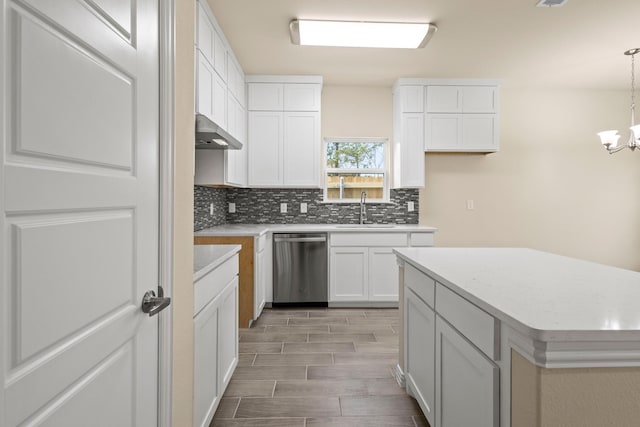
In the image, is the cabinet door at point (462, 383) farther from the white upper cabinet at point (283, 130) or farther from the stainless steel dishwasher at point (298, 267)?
the white upper cabinet at point (283, 130)

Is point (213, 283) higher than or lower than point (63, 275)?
lower

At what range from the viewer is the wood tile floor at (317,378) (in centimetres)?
210

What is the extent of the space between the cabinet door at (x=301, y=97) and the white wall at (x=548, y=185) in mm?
1604

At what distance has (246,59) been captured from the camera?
3.93 meters

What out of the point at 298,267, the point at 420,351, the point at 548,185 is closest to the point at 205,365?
the point at 420,351

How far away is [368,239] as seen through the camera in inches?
167

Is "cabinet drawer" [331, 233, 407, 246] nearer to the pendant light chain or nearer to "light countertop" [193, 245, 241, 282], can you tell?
"light countertop" [193, 245, 241, 282]

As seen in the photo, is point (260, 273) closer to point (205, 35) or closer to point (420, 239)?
point (420, 239)

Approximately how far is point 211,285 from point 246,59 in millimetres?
2801

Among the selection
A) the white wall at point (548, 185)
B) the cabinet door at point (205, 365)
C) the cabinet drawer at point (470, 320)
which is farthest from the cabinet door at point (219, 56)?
the white wall at point (548, 185)

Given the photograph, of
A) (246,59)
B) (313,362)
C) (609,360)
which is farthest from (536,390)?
(246,59)

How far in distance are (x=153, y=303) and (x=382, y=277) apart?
334 centimetres

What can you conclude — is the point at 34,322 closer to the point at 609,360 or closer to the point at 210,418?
the point at 609,360

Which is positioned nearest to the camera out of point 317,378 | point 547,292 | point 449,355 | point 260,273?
point 547,292
